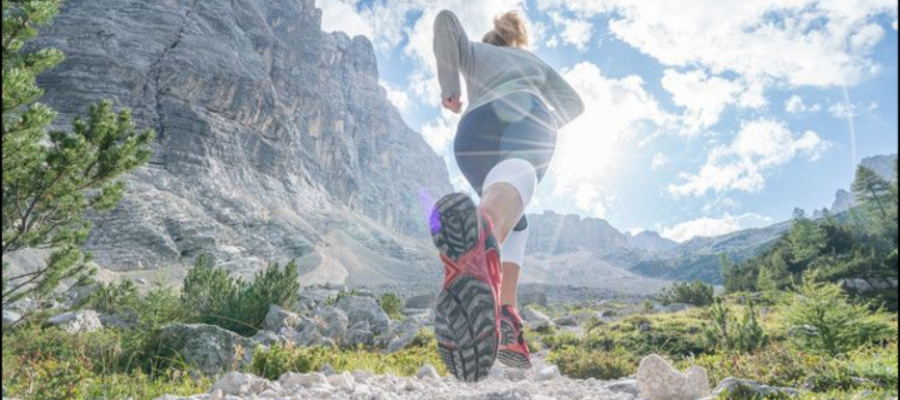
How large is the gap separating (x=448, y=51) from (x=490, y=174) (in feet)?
3.54

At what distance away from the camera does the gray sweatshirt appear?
373cm

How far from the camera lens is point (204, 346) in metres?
6.75

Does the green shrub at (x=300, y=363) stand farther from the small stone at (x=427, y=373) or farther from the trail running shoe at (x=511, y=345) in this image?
the trail running shoe at (x=511, y=345)

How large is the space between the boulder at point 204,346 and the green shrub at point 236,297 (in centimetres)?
505

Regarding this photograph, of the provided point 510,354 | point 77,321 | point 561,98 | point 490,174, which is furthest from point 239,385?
point 77,321

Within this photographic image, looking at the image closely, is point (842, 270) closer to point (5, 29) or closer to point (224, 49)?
point (5, 29)

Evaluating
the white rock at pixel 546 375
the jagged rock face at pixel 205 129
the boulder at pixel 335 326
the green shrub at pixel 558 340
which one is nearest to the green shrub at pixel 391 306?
the green shrub at pixel 558 340

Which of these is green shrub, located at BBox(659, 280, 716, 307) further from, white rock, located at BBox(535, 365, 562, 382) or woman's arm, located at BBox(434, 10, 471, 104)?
woman's arm, located at BBox(434, 10, 471, 104)

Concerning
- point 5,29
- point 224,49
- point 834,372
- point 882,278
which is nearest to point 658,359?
point 834,372

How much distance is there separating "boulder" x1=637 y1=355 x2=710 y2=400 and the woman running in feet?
2.97

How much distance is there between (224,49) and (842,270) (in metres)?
124

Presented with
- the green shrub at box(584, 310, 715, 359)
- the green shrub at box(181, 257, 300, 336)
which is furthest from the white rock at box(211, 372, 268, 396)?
the green shrub at box(181, 257, 300, 336)

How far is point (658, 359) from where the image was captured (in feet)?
12.9

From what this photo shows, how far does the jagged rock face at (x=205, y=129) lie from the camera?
85.1m
